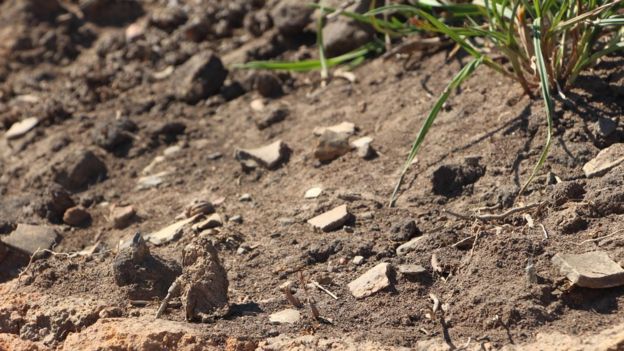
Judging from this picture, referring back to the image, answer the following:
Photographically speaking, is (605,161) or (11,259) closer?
Result: (605,161)

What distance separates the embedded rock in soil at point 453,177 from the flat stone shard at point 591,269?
50cm

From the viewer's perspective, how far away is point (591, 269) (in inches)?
87.4

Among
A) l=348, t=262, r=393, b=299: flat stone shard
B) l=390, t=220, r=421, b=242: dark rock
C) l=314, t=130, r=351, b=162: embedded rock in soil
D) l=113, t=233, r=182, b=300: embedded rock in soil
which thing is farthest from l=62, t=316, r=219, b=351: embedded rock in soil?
l=314, t=130, r=351, b=162: embedded rock in soil

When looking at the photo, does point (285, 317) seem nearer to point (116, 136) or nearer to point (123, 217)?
point (123, 217)

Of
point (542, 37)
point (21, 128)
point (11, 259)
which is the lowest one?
point (21, 128)

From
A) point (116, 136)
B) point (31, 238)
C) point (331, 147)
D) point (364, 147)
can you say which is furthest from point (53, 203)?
point (364, 147)

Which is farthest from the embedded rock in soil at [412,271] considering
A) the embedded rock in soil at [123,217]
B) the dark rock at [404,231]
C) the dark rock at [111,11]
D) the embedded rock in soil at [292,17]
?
the dark rock at [111,11]

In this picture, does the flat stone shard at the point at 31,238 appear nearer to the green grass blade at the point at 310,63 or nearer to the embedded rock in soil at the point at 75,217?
the embedded rock in soil at the point at 75,217

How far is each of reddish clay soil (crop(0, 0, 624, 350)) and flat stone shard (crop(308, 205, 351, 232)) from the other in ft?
0.07

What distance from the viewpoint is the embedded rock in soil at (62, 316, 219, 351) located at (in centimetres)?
228

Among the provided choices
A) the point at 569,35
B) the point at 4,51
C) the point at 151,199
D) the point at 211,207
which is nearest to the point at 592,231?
the point at 569,35

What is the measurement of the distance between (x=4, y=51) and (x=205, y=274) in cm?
251

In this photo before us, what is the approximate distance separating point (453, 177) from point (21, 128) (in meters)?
1.88

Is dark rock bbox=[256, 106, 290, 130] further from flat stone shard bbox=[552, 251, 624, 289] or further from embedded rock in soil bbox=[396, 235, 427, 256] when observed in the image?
flat stone shard bbox=[552, 251, 624, 289]
